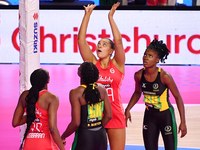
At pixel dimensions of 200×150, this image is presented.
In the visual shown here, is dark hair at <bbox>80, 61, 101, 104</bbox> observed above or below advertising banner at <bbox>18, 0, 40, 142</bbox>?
below

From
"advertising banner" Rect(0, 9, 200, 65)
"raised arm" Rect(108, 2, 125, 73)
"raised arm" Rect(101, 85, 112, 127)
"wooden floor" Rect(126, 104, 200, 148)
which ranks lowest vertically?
"wooden floor" Rect(126, 104, 200, 148)

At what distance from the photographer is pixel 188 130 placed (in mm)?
6398

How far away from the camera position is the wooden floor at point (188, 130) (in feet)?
18.7

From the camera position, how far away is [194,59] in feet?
43.0

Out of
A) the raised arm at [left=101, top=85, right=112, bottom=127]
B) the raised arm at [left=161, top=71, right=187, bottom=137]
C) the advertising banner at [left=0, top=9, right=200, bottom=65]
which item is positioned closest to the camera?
the raised arm at [left=101, top=85, right=112, bottom=127]

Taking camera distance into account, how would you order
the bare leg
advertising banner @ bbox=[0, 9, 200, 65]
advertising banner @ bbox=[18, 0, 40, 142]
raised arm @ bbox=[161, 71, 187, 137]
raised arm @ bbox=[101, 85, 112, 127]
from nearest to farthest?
raised arm @ bbox=[101, 85, 112, 127] < the bare leg < raised arm @ bbox=[161, 71, 187, 137] < advertising banner @ bbox=[18, 0, 40, 142] < advertising banner @ bbox=[0, 9, 200, 65]

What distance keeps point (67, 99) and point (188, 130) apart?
360 cm

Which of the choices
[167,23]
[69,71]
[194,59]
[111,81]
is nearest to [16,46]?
[69,71]

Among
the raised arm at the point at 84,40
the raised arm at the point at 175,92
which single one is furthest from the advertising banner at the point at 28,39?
the raised arm at the point at 175,92

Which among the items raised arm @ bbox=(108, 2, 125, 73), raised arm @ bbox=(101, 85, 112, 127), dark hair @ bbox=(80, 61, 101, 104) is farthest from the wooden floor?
dark hair @ bbox=(80, 61, 101, 104)

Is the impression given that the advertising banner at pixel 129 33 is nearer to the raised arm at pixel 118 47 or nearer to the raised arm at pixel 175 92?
the raised arm at pixel 118 47

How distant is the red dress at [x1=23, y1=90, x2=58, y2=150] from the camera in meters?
3.25

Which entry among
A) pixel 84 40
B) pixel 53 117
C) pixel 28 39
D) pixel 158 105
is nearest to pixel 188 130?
pixel 158 105

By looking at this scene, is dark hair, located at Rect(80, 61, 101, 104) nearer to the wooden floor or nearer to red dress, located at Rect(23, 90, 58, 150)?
red dress, located at Rect(23, 90, 58, 150)
